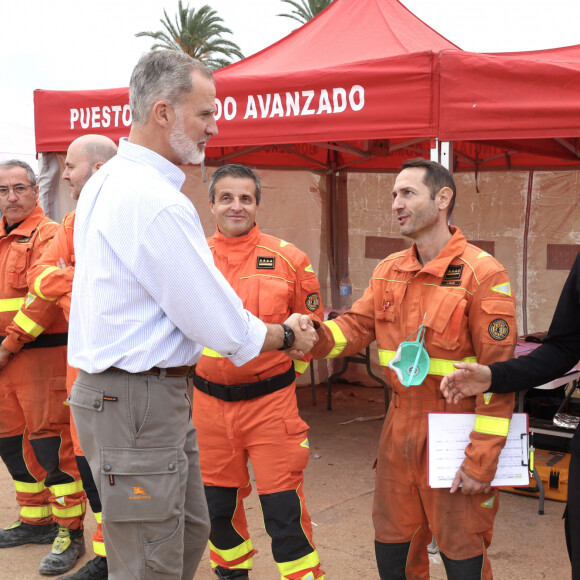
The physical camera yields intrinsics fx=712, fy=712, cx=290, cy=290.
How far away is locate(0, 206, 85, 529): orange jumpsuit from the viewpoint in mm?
3957

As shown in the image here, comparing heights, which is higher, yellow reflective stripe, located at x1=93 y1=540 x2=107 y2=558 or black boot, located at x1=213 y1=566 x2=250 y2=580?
yellow reflective stripe, located at x1=93 y1=540 x2=107 y2=558

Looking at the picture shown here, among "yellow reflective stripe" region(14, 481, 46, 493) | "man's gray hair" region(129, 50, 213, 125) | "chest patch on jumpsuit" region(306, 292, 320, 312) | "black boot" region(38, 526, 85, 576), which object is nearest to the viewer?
"man's gray hair" region(129, 50, 213, 125)

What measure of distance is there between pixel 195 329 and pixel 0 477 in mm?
4001

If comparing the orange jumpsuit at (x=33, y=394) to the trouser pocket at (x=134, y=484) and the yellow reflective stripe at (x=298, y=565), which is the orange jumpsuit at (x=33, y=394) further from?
the trouser pocket at (x=134, y=484)

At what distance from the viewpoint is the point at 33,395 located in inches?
158

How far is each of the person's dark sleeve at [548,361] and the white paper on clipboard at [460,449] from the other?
0.67 feet

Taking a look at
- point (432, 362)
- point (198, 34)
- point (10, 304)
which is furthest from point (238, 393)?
point (198, 34)

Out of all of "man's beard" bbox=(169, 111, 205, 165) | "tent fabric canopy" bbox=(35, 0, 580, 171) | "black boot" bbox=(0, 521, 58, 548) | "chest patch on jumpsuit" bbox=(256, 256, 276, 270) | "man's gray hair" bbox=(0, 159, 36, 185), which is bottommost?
"black boot" bbox=(0, 521, 58, 548)

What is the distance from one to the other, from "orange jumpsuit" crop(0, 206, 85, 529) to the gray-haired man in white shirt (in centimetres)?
186

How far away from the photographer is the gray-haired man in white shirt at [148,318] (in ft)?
6.72

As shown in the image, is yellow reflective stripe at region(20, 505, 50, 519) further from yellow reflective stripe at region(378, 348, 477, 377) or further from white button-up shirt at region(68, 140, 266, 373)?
yellow reflective stripe at region(378, 348, 477, 377)

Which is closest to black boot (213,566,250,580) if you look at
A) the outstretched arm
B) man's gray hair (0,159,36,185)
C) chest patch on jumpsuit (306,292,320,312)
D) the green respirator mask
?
chest patch on jumpsuit (306,292,320,312)

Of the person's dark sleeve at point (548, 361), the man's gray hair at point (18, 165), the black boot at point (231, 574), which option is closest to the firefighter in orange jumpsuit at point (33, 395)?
the man's gray hair at point (18, 165)

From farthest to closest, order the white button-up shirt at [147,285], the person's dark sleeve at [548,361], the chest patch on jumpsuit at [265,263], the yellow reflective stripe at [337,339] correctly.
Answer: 1. the chest patch on jumpsuit at [265,263]
2. the yellow reflective stripe at [337,339]
3. the person's dark sleeve at [548,361]
4. the white button-up shirt at [147,285]
